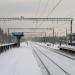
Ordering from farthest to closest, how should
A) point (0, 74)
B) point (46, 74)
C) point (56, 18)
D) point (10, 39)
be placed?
1. point (10, 39)
2. point (56, 18)
3. point (46, 74)
4. point (0, 74)

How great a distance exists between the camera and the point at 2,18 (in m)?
43.4

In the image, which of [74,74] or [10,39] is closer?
[74,74]

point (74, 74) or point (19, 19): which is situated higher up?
point (19, 19)

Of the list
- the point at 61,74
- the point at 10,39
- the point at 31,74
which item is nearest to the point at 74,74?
the point at 61,74

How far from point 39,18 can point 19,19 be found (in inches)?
161

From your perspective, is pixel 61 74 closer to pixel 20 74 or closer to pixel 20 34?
pixel 20 74

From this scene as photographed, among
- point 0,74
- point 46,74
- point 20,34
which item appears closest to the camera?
point 0,74

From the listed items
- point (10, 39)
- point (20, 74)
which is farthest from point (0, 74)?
point (10, 39)

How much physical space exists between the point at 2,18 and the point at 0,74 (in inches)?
1292

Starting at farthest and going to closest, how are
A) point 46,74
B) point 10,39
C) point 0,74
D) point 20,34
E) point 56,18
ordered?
point 10,39
point 20,34
point 56,18
point 46,74
point 0,74

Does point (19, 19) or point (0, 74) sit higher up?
point (19, 19)

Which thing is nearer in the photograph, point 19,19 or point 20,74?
point 20,74

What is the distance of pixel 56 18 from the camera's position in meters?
43.3

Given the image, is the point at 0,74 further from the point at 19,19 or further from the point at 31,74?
the point at 19,19
